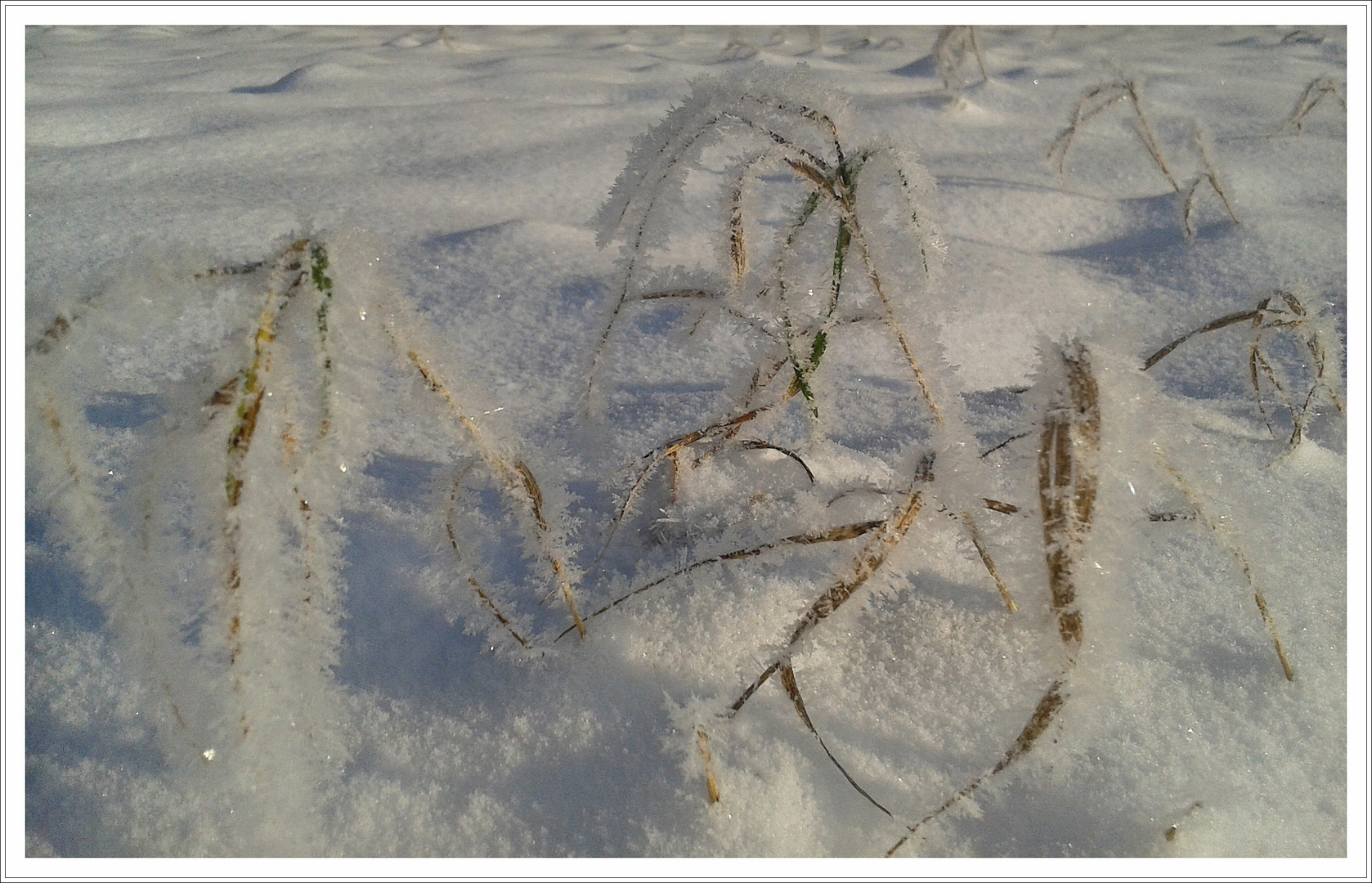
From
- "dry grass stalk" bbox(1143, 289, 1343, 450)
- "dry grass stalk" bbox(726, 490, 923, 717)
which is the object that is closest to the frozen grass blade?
"dry grass stalk" bbox(1143, 289, 1343, 450)

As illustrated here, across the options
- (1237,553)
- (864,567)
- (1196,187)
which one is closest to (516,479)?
(864,567)

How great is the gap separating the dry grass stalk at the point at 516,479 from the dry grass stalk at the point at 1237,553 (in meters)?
0.62

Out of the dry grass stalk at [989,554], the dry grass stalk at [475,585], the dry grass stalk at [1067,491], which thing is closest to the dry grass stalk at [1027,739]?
the dry grass stalk at [1067,491]

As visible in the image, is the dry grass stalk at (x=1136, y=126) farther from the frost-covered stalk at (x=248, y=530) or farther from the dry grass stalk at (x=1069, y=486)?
the frost-covered stalk at (x=248, y=530)

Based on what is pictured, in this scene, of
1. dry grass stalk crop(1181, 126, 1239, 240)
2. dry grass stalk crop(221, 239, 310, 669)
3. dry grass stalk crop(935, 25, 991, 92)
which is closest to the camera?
dry grass stalk crop(221, 239, 310, 669)

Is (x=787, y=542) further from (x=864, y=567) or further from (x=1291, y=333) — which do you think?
(x=1291, y=333)

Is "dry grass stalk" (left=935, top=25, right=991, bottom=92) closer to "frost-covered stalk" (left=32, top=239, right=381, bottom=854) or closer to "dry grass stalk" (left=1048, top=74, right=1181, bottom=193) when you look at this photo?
"dry grass stalk" (left=1048, top=74, right=1181, bottom=193)

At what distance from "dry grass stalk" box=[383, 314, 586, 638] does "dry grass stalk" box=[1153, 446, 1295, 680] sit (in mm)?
625

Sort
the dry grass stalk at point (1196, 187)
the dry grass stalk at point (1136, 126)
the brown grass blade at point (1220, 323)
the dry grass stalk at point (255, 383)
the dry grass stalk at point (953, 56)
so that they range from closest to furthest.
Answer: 1. the dry grass stalk at point (255, 383)
2. the brown grass blade at point (1220, 323)
3. the dry grass stalk at point (1196, 187)
4. the dry grass stalk at point (1136, 126)
5. the dry grass stalk at point (953, 56)

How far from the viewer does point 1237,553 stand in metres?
0.81

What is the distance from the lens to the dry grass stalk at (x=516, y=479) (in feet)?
2.37

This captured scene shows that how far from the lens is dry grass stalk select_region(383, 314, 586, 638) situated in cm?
72

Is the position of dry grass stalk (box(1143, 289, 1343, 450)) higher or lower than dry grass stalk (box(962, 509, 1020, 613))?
higher

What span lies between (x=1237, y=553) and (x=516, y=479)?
2.50ft
